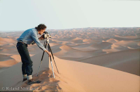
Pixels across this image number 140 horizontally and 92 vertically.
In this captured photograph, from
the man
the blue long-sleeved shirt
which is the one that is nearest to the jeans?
the man

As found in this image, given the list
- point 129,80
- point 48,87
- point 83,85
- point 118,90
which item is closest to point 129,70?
point 129,80

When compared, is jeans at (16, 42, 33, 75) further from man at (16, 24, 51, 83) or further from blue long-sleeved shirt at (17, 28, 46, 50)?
blue long-sleeved shirt at (17, 28, 46, 50)

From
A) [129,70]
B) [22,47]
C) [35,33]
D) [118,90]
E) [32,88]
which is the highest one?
[35,33]

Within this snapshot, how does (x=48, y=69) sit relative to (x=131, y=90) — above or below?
above

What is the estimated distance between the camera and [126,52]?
8617 millimetres

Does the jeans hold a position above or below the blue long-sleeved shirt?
below

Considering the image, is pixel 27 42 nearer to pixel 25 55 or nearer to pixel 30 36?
pixel 30 36

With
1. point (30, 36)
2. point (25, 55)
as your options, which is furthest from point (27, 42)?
point (25, 55)

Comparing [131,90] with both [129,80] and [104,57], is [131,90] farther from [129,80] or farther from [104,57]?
[104,57]

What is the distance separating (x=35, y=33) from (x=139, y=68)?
20.4 ft

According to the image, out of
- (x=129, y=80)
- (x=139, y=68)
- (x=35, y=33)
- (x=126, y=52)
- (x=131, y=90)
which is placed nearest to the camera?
(x=35, y=33)

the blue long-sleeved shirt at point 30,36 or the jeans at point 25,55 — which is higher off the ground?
the blue long-sleeved shirt at point 30,36

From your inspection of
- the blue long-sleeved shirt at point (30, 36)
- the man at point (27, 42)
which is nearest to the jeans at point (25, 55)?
the man at point (27, 42)

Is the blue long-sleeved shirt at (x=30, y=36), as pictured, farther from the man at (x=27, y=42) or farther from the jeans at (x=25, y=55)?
the jeans at (x=25, y=55)
